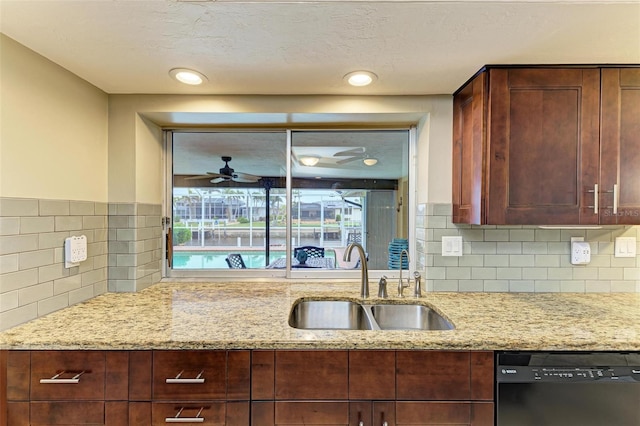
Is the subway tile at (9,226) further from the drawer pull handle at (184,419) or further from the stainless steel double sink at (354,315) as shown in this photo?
the stainless steel double sink at (354,315)

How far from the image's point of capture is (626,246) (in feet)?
6.00

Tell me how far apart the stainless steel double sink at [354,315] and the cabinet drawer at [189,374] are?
1.72 feet

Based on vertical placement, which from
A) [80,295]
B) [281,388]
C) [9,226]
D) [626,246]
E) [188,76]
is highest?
[188,76]

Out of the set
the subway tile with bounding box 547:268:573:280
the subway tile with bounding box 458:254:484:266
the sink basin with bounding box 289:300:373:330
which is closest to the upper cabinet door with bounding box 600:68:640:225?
the subway tile with bounding box 547:268:573:280

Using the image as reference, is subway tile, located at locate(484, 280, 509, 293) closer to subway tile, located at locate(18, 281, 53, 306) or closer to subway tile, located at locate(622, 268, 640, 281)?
subway tile, located at locate(622, 268, 640, 281)

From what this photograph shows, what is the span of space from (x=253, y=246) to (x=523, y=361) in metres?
1.62

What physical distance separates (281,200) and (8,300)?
1.40 metres

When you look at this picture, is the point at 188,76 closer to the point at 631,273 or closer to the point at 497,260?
the point at 497,260

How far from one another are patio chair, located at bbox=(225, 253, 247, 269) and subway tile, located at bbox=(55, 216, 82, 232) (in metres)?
0.88

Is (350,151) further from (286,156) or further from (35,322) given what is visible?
(35,322)

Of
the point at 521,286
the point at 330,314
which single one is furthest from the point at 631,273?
the point at 330,314

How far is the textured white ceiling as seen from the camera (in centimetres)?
108

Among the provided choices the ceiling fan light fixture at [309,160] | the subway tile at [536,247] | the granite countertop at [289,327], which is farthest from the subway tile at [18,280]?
the subway tile at [536,247]

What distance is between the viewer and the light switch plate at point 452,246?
1852mm
